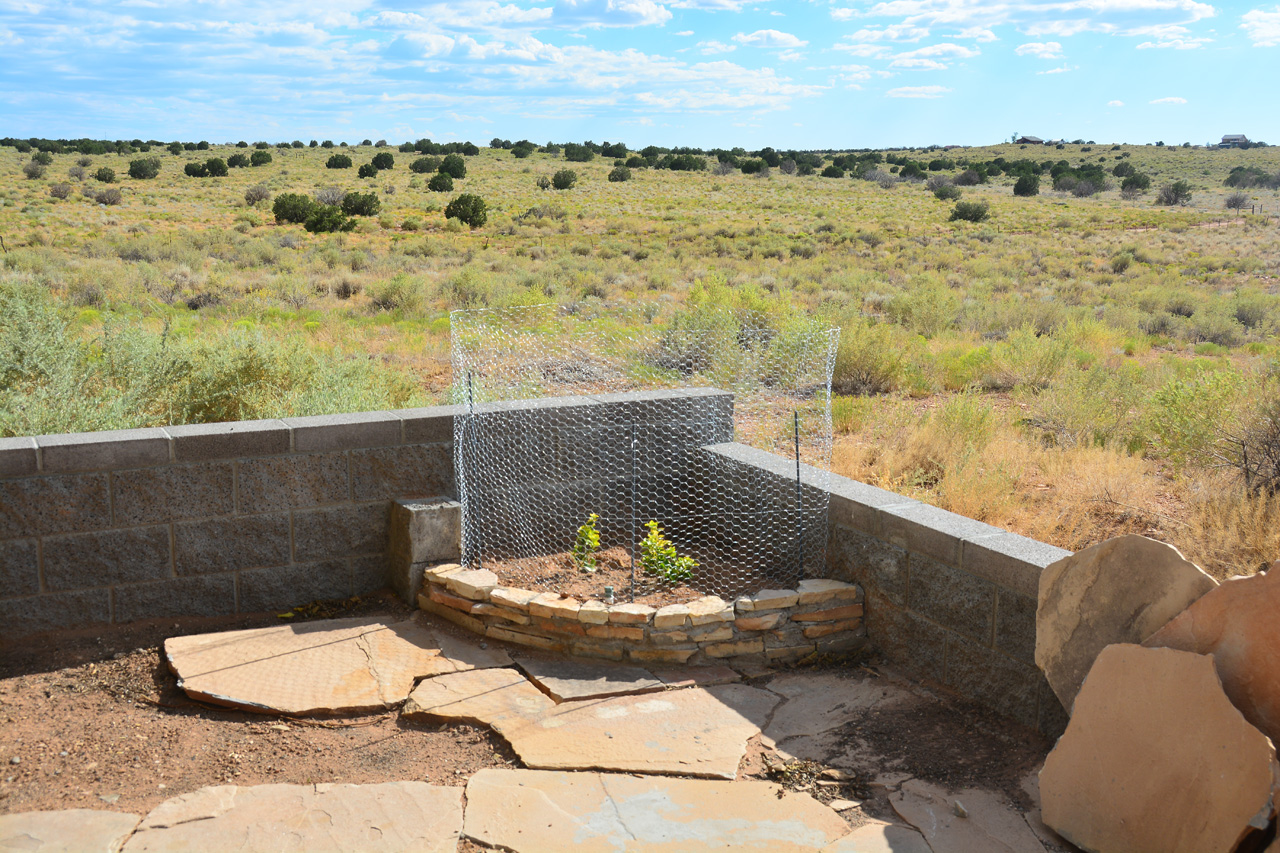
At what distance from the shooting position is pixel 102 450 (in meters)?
4.59

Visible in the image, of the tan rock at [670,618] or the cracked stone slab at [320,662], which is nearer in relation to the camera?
the cracked stone slab at [320,662]

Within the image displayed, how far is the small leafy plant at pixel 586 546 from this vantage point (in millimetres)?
5613

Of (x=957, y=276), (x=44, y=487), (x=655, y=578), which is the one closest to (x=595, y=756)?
(x=655, y=578)

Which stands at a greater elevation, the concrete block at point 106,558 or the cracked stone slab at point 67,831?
the concrete block at point 106,558

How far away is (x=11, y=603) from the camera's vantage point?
4.53 meters

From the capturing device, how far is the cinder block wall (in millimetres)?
4539

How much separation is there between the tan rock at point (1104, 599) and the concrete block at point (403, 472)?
10.6ft

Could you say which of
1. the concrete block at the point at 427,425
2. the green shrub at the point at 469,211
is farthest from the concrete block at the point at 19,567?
the green shrub at the point at 469,211

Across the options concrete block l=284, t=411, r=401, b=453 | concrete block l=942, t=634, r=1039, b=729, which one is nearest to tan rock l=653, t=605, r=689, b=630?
concrete block l=942, t=634, r=1039, b=729

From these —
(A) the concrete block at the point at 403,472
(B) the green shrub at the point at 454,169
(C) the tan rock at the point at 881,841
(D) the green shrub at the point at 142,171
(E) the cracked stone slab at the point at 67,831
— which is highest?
(B) the green shrub at the point at 454,169

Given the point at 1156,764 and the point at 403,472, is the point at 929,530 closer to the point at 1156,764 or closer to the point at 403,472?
the point at 1156,764

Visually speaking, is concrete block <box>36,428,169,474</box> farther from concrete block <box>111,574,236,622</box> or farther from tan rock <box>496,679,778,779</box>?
tan rock <box>496,679,778,779</box>

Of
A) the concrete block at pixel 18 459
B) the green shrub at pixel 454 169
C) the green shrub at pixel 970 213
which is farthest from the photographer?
the green shrub at pixel 454 169

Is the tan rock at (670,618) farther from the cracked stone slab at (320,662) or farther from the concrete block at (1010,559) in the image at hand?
the concrete block at (1010,559)
